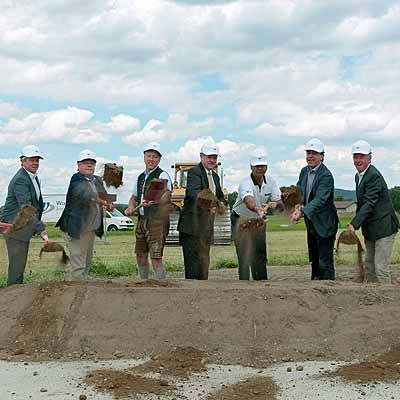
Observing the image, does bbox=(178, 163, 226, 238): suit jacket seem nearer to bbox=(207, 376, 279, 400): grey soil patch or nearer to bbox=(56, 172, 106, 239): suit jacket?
bbox=(56, 172, 106, 239): suit jacket

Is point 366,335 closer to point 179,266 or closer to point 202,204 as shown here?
point 202,204

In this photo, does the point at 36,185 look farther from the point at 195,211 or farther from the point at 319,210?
the point at 319,210

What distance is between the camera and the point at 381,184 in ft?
30.2

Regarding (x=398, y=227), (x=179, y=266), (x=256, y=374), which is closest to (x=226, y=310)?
(x=256, y=374)

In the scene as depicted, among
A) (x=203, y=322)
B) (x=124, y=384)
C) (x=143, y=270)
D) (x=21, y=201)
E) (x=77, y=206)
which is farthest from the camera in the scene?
(x=143, y=270)

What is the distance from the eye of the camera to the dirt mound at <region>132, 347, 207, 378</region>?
6.57m

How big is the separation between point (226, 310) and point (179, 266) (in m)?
7.52

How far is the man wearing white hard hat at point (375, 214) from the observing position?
916cm

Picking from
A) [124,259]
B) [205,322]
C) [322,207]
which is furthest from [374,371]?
[124,259]

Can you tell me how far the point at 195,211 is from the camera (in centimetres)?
967

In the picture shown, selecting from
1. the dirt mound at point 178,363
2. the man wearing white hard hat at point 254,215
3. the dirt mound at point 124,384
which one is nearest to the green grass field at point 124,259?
the man wearing white hard hat at point 254,215

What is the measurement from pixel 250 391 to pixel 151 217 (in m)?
3.93

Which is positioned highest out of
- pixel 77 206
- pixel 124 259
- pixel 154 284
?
pixel 77 206

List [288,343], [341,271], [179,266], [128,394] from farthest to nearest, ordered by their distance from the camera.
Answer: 1. [179,266]
2. [341,271]
3. [288,343]
4. [128,394]
